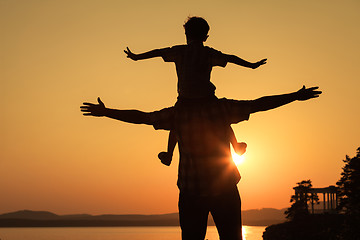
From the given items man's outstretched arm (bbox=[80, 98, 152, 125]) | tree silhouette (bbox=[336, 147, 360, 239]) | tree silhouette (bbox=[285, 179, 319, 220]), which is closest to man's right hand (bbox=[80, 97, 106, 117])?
man's outstretched arm (bbox=[80, 98, 152, 125])

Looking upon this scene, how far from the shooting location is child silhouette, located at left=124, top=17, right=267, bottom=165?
7.76 metres

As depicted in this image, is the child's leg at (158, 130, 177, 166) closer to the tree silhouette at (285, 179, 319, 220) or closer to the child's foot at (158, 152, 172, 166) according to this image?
the child's foot at (158, 152, 172, 166)

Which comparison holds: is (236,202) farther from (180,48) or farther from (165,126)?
(180,48)

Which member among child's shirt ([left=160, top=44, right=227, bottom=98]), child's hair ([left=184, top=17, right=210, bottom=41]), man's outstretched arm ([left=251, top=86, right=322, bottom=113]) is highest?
child's hair ([left=184, top=17, right=210, bottom=41])

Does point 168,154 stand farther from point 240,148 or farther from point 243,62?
point 243,62

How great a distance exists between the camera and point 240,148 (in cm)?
777

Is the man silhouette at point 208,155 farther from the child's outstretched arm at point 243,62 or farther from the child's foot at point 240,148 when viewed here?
the child's outstretched arm at point 243,62

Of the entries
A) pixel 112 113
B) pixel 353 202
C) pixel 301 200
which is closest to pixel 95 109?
pixel 112 113

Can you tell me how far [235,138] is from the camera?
786 centimetres

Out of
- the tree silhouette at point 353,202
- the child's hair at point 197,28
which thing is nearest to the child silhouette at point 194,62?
the child's hair at point 197,28

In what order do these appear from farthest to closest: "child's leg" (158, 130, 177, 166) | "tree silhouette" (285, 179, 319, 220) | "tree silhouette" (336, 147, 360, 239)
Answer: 1. "tree silhouette" (285, 179, 319, 220)
2. "tree silhouette" (336, 147, 360, 239)
3. "child's leg" (158, 130, 177, 166)

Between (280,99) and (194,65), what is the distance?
120 cm

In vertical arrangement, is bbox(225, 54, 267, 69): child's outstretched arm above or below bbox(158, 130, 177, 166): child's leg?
above

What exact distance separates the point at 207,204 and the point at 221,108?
1246 mm
